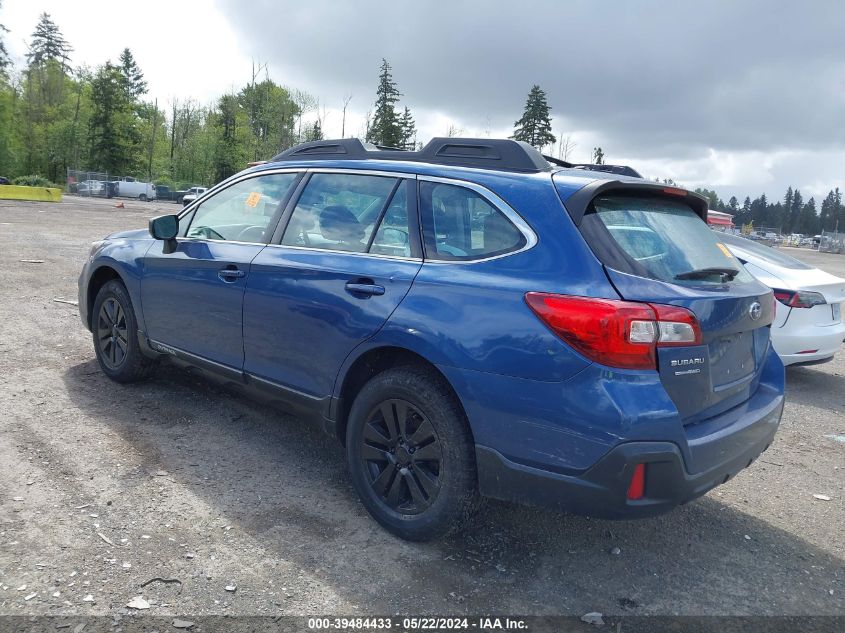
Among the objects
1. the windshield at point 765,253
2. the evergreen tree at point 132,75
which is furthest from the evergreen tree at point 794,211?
the windshield at point 765,253

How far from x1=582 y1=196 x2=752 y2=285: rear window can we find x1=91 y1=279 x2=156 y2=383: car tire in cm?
366

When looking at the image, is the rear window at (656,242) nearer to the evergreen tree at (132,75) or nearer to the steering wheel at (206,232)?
the steering wheel at (206,232)

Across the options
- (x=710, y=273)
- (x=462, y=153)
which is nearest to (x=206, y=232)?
(x=462, y=153)

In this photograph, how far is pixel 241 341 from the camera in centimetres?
404

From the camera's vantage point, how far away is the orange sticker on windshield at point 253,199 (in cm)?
433

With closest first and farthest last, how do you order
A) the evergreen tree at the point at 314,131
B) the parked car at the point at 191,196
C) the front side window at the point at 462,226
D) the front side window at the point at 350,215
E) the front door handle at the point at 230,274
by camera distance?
the front side window at the point at 462,226
the front side window at the point at 350,215
the front door handle at the point at 230,274
the parked car at the point at 191,196
the evergreen tree at the point at 314,131

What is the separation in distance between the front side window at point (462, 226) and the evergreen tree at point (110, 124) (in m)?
82.7

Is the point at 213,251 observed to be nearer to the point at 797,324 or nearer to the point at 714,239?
the point at 714,239

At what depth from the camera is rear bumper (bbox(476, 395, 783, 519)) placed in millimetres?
2572

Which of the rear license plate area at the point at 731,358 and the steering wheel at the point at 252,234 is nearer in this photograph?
the rear license plate area at the point at 731,358

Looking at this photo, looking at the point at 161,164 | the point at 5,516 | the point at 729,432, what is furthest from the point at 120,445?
the point at 161,164

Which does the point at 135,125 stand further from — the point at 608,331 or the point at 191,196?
the point at 608,331

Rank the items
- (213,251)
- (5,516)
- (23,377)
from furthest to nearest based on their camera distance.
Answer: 1. (23,377)
2. (213,251)
3. (5,516)

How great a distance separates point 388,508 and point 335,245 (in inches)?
56.8
